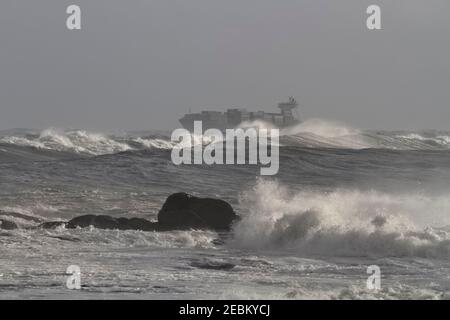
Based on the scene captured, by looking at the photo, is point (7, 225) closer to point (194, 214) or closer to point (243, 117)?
point (194, 214)

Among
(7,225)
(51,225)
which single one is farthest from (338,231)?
(7,225)

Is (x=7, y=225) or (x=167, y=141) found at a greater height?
(x=7, y=225)

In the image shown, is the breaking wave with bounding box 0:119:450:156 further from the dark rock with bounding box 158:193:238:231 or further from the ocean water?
the dark rock with bounding box 158:193:238:231

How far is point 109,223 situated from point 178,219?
171cm

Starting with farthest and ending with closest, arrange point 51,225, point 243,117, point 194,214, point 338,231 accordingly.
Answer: point 243,117 < point 194,214 < point 51,225 < point 338,231

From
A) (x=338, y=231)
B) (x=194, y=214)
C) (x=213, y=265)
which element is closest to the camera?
(x=213, y=265)

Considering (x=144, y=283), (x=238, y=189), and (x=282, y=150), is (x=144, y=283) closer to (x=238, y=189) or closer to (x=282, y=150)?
(x=238, y=189)

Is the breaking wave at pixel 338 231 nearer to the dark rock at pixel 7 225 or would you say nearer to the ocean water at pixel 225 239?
the ocean water at pixel 225 239

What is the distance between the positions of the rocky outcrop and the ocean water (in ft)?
1.99

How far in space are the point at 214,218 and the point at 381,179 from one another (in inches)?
765

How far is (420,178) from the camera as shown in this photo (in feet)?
125

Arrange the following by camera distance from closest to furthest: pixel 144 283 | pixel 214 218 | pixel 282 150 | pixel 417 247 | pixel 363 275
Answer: pixel 144 283 < pixel 363 275 < pixel 417 247 < pixel 214 218 < pixel 282 150

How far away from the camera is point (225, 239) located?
17.4m
